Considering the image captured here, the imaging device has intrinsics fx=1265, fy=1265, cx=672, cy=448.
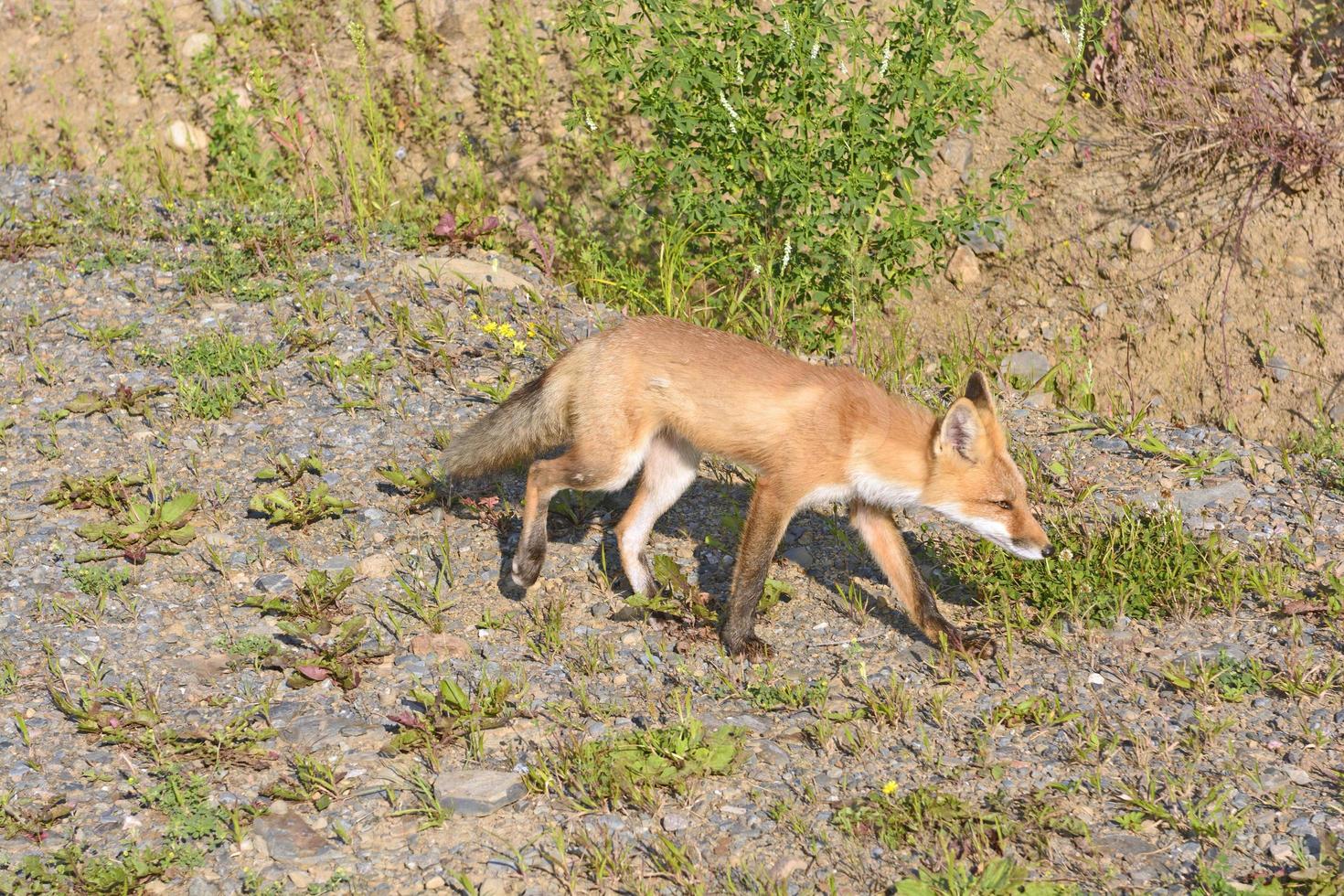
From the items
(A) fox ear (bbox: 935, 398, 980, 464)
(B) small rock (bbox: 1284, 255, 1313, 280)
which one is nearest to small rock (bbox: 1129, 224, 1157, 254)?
(B) small rock (bbox: 1284, 255, 1313, 280)

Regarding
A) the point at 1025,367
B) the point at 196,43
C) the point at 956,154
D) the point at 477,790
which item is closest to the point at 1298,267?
the point at 1025,367

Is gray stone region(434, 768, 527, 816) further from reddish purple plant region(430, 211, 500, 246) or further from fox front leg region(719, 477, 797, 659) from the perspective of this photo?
reddish purple plant region(430, 211, 500, 246)

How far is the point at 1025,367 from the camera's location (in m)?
7.73

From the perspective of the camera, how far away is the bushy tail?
226 inches

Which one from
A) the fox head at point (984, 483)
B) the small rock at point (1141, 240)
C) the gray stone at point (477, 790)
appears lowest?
the gray stone at point (477, 790)

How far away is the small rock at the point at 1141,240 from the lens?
8.17 metres

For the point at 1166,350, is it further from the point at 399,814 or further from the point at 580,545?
the point at 399,814

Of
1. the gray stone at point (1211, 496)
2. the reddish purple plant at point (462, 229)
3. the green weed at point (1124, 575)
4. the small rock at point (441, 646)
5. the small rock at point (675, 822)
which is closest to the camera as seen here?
the small rock at point (675, 822)

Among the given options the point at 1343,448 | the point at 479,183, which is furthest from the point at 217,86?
the point at 1343,448

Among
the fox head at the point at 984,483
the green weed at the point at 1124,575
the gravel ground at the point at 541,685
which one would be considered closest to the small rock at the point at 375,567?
the gravel ground at the point at 541,685

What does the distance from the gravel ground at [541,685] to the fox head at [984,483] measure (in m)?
0.46

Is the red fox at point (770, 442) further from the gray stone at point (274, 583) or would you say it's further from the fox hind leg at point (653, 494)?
the gray stone at point (274, 583)

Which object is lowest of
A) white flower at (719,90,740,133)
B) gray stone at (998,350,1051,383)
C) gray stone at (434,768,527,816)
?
gray stone at (434,768,527,816)

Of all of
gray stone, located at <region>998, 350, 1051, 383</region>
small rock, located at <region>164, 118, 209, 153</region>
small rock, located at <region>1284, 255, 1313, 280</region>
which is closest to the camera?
gray stone, located at <region>998, 350, 1051, 383</region>
